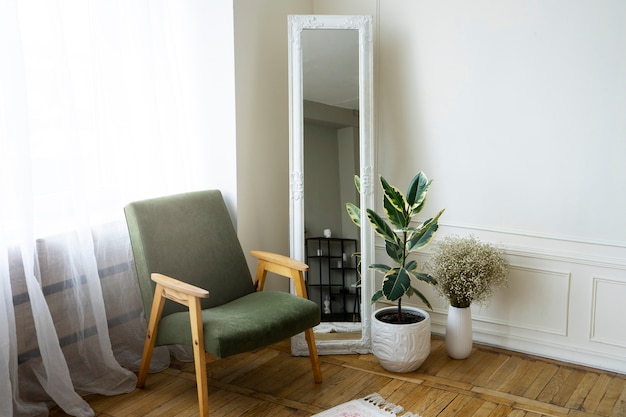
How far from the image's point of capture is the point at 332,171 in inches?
151

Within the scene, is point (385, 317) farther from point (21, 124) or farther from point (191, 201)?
point (21, 124)

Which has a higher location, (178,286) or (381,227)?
(381,227)

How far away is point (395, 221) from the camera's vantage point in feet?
11.7

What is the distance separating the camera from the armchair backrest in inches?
132

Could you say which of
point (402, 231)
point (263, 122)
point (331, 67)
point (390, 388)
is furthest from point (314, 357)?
point (331, 67)

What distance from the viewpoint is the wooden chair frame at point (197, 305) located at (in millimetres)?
3016

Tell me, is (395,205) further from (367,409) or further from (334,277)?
(367,409)

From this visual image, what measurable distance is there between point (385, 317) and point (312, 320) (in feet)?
1.73

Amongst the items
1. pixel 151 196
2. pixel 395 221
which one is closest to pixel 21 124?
pixel 151 196

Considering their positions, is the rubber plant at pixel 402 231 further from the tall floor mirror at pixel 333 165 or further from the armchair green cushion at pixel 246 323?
the armchair green cushion at pixel 246 323

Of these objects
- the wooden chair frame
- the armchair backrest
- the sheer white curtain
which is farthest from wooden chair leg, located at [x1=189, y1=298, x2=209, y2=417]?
the sheer white curtain

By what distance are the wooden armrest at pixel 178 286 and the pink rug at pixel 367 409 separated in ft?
2.41

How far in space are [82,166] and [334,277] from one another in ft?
4.64

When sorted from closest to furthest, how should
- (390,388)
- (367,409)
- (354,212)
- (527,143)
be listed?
(367,409)
(390,388)
(527,143)
(354,212)
